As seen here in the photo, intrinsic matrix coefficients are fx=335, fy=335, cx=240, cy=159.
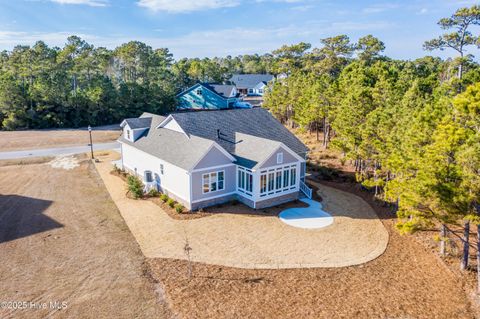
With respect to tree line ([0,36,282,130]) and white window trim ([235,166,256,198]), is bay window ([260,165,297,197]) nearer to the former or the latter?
white window trim ([235,166,256,198])

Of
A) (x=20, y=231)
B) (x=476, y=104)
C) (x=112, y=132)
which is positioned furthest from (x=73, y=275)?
(x=112, y=132)

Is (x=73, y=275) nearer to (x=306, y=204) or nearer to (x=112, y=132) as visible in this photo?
(x=306, y=204)

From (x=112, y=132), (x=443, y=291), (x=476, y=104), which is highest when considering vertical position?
(x=476, y=104)

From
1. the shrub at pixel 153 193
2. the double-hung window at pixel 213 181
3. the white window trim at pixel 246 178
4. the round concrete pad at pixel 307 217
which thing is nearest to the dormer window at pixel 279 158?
the white window trim at pixel 246 178

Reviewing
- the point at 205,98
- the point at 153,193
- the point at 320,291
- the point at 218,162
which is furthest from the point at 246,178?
the point at 205,98

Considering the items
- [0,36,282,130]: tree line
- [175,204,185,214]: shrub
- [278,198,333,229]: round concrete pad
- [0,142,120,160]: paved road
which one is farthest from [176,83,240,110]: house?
[175,204,185,214]: shrub

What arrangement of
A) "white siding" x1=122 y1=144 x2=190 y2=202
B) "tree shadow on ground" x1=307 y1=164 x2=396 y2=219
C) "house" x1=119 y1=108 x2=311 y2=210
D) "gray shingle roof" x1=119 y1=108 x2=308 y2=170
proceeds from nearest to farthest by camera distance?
1. "house" x1=119 y1=108 x2=311 y2=210
2. "white siding" x1=122 y1=144 x2=190 y2=202
3. "gray shingle roof" x1=119 y1=108 x2=308 y2=170
4. "tree shadow on ground" x1=307 y1=164 x2=396 y2=219

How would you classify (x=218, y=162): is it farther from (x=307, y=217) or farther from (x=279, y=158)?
(x=307, y=217)
